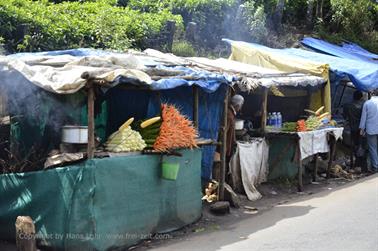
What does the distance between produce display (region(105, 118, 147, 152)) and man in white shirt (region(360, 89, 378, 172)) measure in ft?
27.3

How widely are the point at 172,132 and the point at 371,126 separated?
7838 millimetres

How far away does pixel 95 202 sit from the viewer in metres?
6.99

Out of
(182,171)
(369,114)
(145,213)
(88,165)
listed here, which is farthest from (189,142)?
(369,114)

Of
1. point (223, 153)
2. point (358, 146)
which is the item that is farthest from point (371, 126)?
point (223, 153)

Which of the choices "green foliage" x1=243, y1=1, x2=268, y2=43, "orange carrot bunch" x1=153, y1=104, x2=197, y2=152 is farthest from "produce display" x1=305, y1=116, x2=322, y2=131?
"green foliage" x1=243, y1=1, x2=268, y2=43

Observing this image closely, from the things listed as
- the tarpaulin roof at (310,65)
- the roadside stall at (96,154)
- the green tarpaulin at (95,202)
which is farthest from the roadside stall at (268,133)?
the green tarpaulin at (95,202)

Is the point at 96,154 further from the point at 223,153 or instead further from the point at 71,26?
the point at 71,26

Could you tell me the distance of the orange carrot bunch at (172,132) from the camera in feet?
26.2

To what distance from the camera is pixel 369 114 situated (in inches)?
562

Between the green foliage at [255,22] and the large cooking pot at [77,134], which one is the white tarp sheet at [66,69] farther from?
the green foliage at [255,22]

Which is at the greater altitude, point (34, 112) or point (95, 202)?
point (34, 112)

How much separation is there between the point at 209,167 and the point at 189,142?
181cm

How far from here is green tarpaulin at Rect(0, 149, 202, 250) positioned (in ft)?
22.8

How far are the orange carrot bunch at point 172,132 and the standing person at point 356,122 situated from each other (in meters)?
7.74
